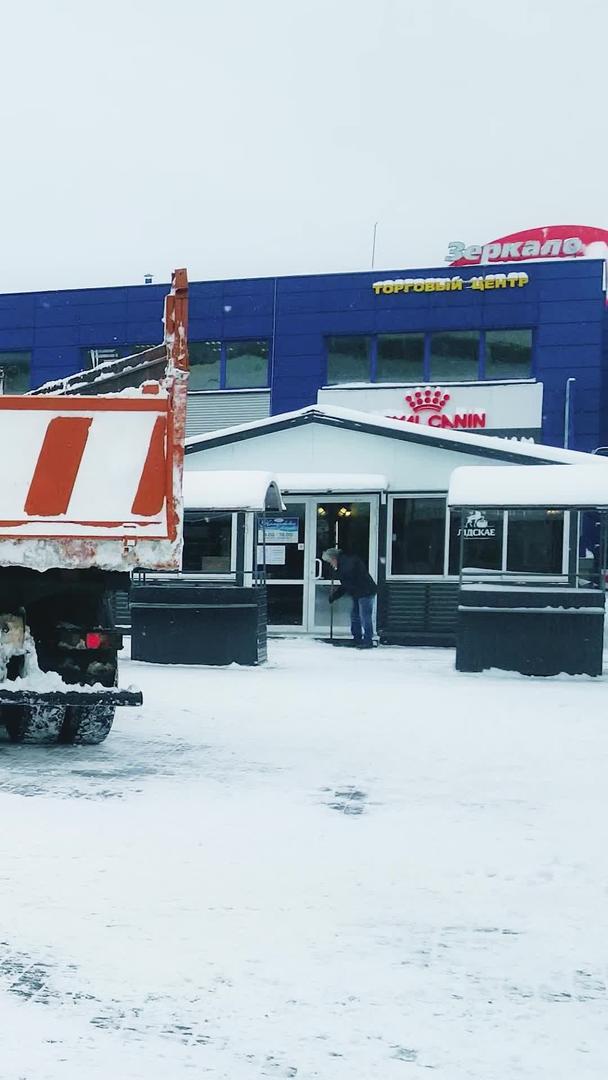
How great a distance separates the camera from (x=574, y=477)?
566 inches

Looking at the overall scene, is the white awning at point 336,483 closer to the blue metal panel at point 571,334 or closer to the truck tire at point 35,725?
the blue metal panel at point 571,334

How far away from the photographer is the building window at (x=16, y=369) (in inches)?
1189

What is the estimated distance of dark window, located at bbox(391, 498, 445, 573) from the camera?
19.7 metres

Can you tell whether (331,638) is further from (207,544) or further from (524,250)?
(524,250)

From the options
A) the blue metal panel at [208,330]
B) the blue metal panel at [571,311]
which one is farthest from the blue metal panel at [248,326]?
the blue metal panel at [571,311]

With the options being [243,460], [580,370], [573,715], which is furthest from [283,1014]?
[580,370]

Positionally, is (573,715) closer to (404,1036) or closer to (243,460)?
(404,1036)

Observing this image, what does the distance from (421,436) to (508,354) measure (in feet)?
24.2

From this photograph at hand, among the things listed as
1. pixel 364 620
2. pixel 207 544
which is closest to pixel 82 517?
A: pixel 207 544

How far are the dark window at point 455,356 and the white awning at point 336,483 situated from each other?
6970 millimetres

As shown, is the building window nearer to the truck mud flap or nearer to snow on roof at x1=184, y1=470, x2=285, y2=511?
snow on roof at x1=184, y1=470, x2=285, y2=511

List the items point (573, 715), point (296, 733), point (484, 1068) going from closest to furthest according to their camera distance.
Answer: point (484, 1068) → point (296, 733) → point (573, 715)

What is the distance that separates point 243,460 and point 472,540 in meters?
4.20

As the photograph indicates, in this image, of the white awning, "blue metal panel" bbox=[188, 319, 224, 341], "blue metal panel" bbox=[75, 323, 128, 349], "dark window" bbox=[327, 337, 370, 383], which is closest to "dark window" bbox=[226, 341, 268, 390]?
"blue metal panel" bbox=[188, 319, 224, 341]
